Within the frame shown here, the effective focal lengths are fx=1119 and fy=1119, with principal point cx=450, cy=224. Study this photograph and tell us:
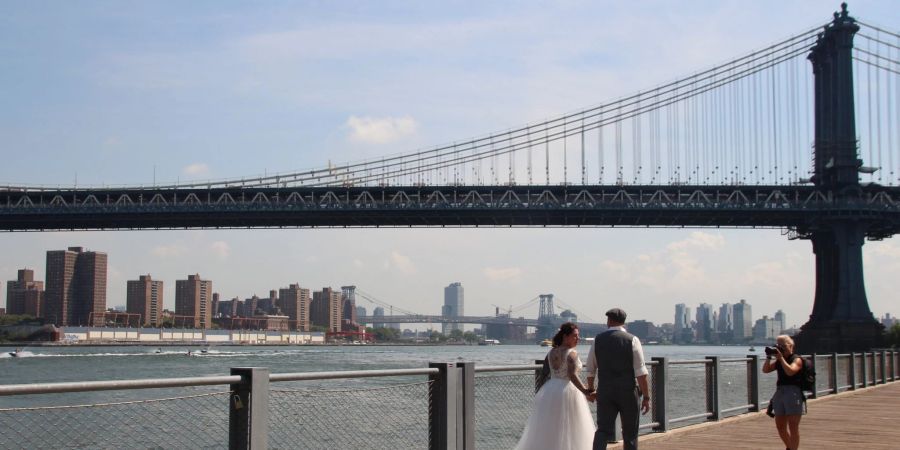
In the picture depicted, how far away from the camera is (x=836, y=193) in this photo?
6247 centimetres

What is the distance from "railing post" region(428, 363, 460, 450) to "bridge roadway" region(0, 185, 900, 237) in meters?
54.6

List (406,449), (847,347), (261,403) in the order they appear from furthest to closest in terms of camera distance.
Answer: (847,347) < (406,449) < (261,403)

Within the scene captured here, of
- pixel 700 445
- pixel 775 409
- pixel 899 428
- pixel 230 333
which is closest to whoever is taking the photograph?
pixel 775 409

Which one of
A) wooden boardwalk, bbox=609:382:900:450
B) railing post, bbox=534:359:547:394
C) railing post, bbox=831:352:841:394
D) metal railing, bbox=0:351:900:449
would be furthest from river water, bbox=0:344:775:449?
railing post, bbox=831:352:841:394

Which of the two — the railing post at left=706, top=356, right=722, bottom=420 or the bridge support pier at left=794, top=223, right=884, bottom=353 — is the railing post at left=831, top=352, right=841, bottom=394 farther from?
the bridge support pier at left=794, top=223, right=884, bottom=353

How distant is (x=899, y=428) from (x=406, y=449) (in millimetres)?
6672

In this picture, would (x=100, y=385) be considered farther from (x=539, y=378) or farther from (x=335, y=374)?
(x=539, y=378)

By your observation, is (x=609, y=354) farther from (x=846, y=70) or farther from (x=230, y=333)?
(x=230, y=333)

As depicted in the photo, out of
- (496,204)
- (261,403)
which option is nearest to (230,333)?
(496,204)

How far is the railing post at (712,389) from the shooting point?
14508 mm

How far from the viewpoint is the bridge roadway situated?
63.3 meters

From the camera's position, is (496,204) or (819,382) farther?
(496,204)

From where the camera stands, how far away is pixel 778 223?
66000mm

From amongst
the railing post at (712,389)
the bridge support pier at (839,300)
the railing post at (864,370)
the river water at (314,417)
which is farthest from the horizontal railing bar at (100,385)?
the bridge support pier at (839,300)
